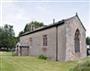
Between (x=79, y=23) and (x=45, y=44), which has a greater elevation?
(x=79, y=23)

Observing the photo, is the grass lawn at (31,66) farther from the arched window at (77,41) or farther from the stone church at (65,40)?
the arched window at (77,41)

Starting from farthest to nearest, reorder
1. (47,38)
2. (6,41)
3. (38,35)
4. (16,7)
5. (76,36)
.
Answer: (6,41) < (38,35) < (47,38) < (76,36) < (16,7)

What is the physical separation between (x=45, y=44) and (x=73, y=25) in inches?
225

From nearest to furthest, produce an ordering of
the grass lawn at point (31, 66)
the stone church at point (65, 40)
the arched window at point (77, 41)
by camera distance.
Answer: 1. the grass lawn at point (31, 66)
2. the stone church at point (65, 40)
3. the arched window at point (77, 41)

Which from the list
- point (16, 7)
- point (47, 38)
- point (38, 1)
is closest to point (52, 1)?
point (38, 1)

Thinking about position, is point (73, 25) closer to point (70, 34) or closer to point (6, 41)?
point (70, 34)

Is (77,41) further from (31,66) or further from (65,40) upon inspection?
(31,66)

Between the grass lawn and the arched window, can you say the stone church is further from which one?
the grass lawn

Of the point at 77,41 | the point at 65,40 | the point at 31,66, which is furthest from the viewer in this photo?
the point at 77,41

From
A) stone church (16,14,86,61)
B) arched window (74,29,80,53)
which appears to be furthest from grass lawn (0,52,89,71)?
arched window (74,29,80,53)

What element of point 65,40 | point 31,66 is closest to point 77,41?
point 65,40

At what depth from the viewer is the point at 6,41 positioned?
67.9m

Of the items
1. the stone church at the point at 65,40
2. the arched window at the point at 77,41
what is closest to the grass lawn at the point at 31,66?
the stone church at the point at 65,40

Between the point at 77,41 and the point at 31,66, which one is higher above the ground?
the point at 77,41
